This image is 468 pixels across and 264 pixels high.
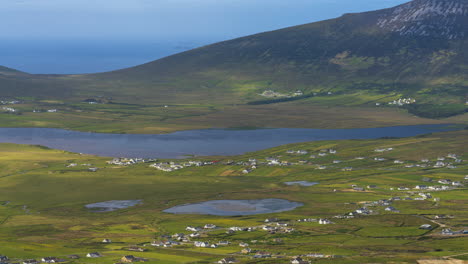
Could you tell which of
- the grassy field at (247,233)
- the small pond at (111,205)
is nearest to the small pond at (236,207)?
the grassy field at (247,233)

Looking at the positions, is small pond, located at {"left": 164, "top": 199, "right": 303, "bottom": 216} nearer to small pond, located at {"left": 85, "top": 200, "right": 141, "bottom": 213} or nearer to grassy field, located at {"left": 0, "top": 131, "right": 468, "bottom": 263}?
grassy field, located at {"left": 0, "top": 131, "right": 468, "bottom": 263}

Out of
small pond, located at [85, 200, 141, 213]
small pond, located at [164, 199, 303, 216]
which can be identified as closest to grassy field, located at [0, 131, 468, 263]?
small pond, located at [85, 200, 141, 213]

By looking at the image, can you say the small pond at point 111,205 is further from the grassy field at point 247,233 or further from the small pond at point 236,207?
the small pond at point 236,207

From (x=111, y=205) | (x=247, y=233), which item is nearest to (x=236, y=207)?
(x=111, y=205)

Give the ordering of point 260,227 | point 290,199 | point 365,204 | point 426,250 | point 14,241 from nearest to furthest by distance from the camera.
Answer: point 426,250 → point 14,241 → point 260,227 → point 365,204 → point 290,199

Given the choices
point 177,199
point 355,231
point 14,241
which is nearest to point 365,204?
point 355,231

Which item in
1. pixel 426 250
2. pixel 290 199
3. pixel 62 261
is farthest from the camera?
pixel 290 199

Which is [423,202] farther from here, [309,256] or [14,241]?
[14,241]

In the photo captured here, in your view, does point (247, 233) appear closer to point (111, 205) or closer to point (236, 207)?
point (236, 207)
